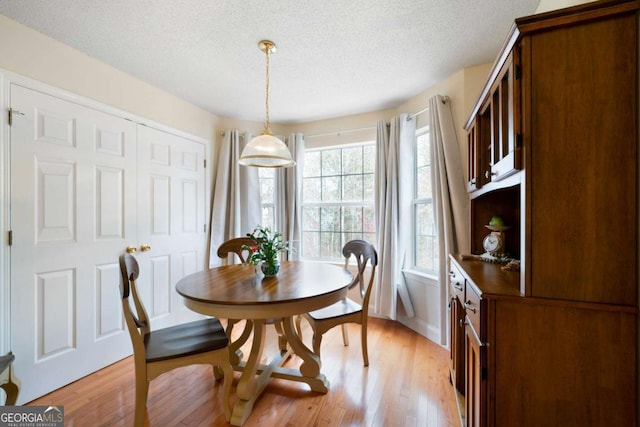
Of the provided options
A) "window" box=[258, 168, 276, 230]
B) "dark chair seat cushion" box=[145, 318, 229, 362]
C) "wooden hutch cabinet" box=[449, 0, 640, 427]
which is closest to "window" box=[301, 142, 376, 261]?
"window" box=[258, 168, 276, 230]

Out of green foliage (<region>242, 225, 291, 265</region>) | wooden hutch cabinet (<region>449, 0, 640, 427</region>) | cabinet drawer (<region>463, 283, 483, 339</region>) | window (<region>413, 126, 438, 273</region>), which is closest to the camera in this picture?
wooden hutch cabinet (<region>449, 0, 640, 427</region>)

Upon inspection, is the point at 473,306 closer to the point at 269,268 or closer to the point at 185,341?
the point at 269,268

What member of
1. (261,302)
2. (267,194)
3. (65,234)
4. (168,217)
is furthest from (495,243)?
(65,234)

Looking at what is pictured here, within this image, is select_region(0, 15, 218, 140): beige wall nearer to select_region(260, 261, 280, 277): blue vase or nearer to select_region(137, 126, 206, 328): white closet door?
select_region(137, 126, 206, 328): white closet door

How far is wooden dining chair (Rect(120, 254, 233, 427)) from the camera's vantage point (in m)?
1.40

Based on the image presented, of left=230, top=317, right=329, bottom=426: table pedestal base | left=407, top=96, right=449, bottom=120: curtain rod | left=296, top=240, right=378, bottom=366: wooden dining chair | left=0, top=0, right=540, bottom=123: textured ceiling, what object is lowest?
left=230, top=317, right=329, bottom=426: table pedestal base

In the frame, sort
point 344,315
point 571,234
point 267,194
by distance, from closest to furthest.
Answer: point 571,234 < point 344,315 < point 267,194

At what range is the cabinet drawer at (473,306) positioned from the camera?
108cm

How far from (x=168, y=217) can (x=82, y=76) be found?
1322 millimetres

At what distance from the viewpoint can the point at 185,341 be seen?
1.57m

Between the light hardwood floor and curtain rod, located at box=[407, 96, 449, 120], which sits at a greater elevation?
curtain rod, located at box=[407, 96, 449, 120]

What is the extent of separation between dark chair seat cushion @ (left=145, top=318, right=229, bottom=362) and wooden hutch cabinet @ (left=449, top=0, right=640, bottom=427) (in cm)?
135

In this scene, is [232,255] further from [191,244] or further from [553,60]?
[553,60]

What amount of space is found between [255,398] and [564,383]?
160 centimetres
